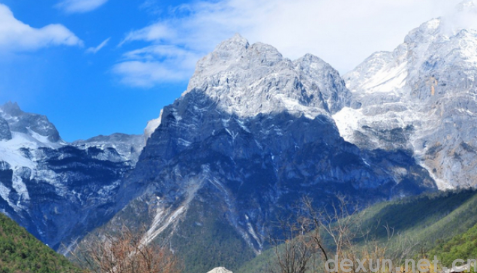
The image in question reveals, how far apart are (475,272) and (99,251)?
87.3 feet

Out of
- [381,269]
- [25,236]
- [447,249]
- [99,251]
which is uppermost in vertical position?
[25,236]

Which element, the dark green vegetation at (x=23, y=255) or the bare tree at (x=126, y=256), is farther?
the dark green vegetation at (x=23, y=255)

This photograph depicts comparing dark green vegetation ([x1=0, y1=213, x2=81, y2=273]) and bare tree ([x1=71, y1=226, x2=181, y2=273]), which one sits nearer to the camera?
bare tree ([x1=71, y1=226, x2=181, y2=273])

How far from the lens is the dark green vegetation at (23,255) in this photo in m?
77.2

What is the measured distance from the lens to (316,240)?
37.4m

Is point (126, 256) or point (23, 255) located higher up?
point (23, 255)

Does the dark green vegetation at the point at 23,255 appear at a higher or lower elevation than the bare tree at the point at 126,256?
higher

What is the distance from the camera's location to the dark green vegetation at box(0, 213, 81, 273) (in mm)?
77188

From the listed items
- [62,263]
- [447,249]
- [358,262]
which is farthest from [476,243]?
[358,262]

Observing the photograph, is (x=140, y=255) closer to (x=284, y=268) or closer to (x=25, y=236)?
(x=284, y=268)

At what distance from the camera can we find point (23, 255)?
81.5 metres

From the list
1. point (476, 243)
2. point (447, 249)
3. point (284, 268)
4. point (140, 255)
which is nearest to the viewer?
point (284, 268)

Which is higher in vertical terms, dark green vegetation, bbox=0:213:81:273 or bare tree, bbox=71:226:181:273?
dark green vegetation, bbox=0:213:81:273

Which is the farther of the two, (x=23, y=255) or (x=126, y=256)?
(x=23, y=255)
